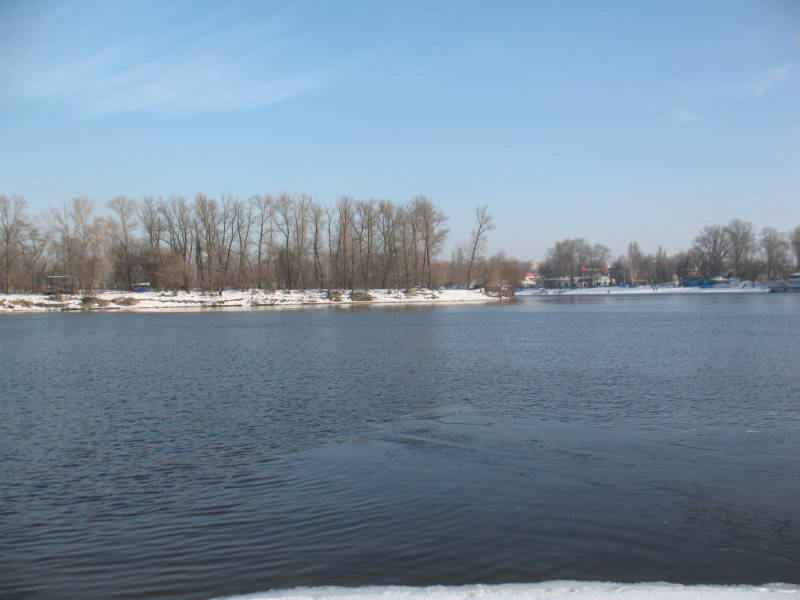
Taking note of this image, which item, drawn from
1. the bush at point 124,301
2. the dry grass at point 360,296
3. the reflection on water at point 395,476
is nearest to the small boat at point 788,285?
the dry grass at point 360,296

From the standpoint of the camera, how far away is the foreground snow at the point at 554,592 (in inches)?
248

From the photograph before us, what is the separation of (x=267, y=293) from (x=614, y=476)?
86.8m

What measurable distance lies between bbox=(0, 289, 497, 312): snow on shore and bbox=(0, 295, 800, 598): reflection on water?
61503 millimetres

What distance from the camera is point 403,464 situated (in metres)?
12.1

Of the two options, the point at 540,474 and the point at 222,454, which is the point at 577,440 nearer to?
the point at 540,474

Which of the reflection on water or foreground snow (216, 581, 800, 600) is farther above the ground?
foreground snow (216, 581, 800, 600)

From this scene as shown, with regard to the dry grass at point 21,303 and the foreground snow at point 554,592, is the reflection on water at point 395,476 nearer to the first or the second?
the foreground snow at point 554,592

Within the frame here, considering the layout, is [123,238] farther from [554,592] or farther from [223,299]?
[554,592]

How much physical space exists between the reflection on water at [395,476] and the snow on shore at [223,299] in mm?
61503

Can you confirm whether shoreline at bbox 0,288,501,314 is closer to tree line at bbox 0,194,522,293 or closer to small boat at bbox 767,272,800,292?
tree line at bbox 0,194,522,293

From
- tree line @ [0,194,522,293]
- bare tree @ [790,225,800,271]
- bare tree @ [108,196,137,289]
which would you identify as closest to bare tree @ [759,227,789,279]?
bare tree @ [790,225,800,271]

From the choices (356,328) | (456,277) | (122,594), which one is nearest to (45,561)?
(122,594)

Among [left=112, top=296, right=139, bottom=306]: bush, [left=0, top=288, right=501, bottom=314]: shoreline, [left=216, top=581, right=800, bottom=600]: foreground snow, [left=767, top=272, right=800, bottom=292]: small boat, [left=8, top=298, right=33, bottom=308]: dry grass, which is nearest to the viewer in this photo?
[left=216, top=581, right=800, bottom=600]: foreground snow

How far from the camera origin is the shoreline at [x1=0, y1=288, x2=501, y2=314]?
8025cm
